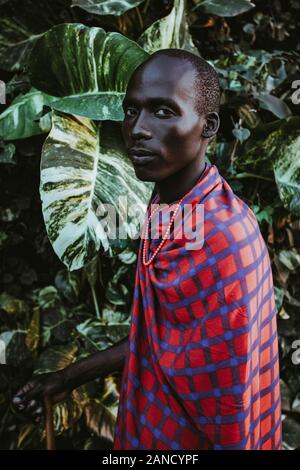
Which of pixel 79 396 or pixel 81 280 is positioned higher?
pixel 81 280

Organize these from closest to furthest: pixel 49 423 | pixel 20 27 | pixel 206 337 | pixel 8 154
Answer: pixel 206 337 → pixel 49 423 → pixel 8 154 → pixel 20 27

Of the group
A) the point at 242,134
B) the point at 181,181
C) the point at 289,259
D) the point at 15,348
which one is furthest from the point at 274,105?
the point at 15,348

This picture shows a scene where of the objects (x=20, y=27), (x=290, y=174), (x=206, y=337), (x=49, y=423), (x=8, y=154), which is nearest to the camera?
(x=206, y=337)

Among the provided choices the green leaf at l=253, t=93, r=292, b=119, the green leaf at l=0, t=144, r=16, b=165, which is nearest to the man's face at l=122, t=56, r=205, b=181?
the green leaf at l=0, t=144, r=16, b=165

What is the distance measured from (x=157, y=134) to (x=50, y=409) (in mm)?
613

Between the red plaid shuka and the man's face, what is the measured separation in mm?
74

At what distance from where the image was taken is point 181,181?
3.16ft

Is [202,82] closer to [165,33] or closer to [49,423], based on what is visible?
[165,33]

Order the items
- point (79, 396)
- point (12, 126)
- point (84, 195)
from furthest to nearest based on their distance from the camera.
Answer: point (79, 396)
point (12, 126)
point (84, 195)

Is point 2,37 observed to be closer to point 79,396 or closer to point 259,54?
point 259,54

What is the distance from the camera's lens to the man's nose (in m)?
0.90

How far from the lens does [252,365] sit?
0.93 metres

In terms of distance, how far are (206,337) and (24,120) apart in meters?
0.87

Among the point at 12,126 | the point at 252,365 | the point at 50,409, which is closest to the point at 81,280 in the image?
the point at 12,126
